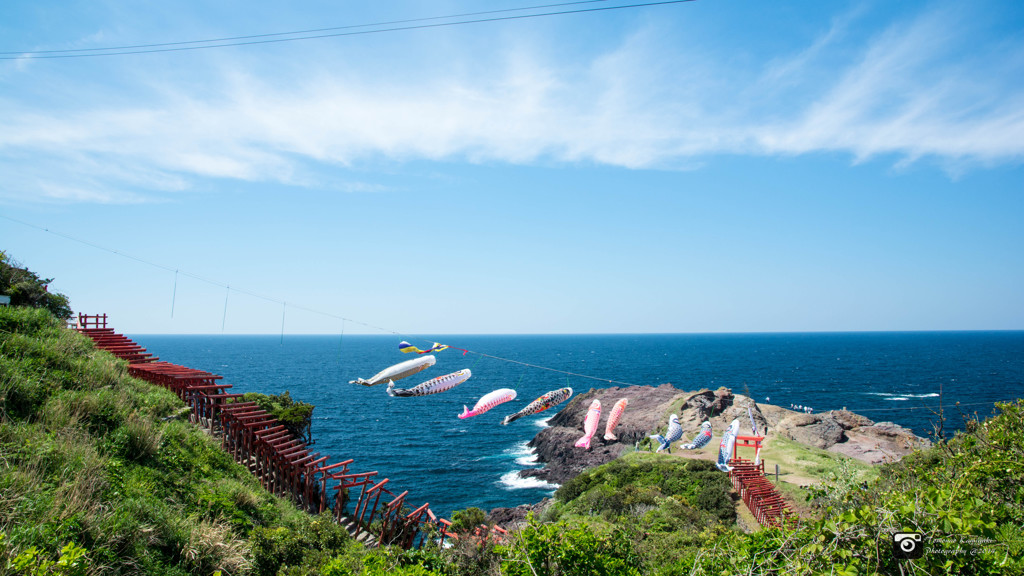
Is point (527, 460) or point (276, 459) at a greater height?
point (276, 459)

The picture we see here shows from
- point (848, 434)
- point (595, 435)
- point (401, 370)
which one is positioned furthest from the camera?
point (595, 435)

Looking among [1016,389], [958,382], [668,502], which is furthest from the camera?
[958,382]

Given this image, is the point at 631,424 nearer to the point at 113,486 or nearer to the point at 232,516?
the point at 232,516

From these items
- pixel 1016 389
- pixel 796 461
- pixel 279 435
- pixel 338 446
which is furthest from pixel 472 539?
pixel 1016 389

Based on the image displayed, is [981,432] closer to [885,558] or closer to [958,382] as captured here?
[885,558]

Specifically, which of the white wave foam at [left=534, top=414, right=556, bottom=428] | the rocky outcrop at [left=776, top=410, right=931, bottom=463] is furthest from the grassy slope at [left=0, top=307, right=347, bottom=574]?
the white wave foam at [left=534, top=414, right=556, bottom=428]

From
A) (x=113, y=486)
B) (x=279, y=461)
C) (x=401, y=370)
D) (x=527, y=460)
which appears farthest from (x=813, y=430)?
(x=113, y=486)
